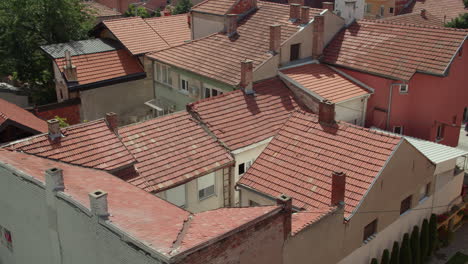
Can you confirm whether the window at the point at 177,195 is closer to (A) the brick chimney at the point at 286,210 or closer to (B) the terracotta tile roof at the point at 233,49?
(A) the brick chimney at the point at 286,210

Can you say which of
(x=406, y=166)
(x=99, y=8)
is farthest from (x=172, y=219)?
(x=99, y=8)

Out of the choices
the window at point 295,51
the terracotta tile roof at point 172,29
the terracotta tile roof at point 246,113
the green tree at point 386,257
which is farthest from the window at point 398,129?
the terracotta tile roof at point 172,29

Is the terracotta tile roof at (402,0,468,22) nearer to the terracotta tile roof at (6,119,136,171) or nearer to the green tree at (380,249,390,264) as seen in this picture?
the green tree at (380,249,390,264)

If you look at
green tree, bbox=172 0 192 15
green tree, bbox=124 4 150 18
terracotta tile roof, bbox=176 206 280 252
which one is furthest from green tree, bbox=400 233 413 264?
green tree, bbox=172 0 192 15

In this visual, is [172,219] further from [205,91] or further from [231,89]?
[205,91]

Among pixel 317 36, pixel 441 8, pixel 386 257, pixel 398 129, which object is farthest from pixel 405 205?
pixel 441 8

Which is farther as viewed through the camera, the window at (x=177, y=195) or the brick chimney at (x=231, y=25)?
the brick chimney at (x=231, y=25)
